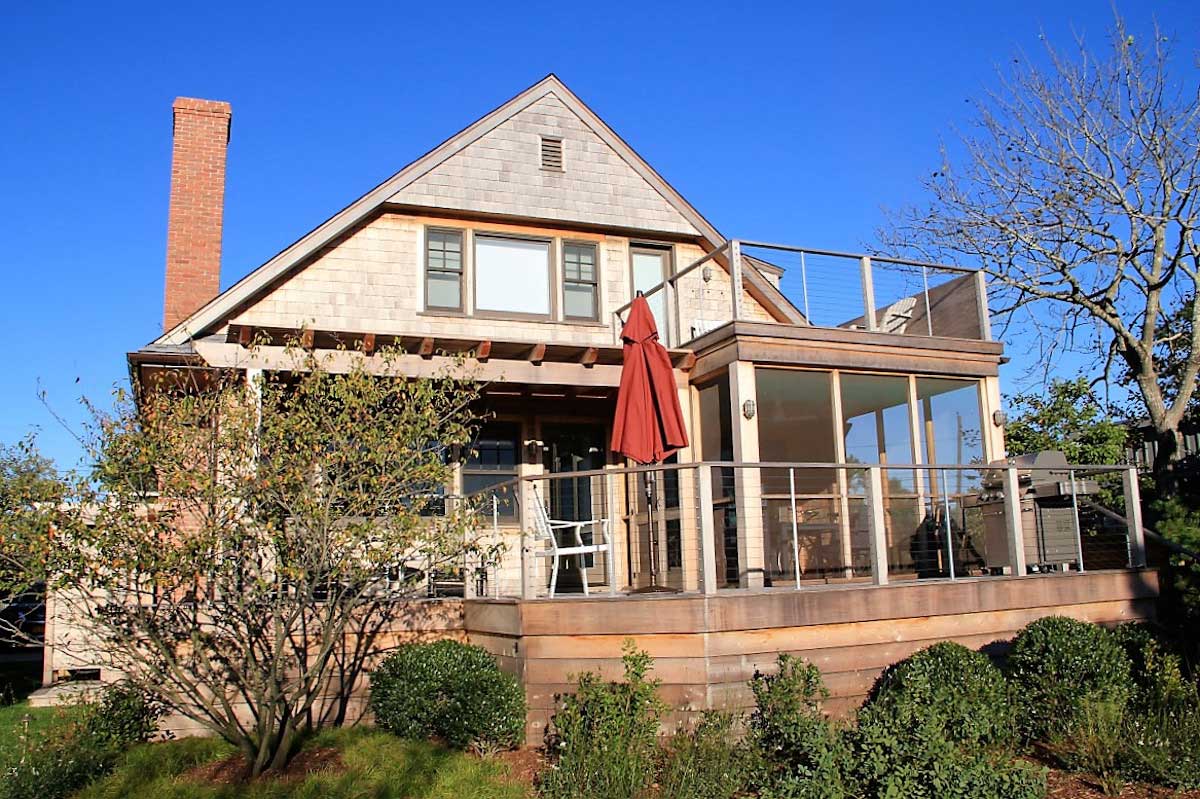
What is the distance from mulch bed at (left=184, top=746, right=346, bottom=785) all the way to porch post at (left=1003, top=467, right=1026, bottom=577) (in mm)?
6594

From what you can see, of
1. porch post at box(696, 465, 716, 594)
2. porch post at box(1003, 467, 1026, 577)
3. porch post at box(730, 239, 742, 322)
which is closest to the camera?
porch post at box(696, 465, 716, 594)

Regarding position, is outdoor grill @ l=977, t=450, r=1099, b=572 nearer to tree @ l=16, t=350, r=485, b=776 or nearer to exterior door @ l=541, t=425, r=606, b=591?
exterior door @ l=541, t=425, r=606, b=591

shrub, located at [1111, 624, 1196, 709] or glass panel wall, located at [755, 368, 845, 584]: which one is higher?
glass panel wall, located at [755, 368, 845, 584]

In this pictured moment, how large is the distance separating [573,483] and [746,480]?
3.40 meters

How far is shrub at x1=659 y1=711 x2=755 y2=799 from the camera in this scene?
272 inches

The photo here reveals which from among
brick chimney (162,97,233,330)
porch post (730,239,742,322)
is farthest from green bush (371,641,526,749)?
brick chimney (162,97,233,330)

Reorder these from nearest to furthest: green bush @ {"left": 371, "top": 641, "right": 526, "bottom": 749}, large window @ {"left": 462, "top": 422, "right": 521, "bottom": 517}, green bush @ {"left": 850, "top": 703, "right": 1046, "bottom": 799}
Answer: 1. green bush @ {"left": 850, "top": 703, "right": 1046, "bottom": 799}
2. green bush @ {"left": 371, "top": 641, "right": 526, "bottom": 749}
3. large window @ {"left": 462, "top": 422, "right": 521, "bottom": 517}

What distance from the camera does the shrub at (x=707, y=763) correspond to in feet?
22.7

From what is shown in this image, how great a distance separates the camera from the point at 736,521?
10195mm

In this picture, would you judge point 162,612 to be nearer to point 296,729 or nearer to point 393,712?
point 296,729

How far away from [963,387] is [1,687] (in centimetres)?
1236

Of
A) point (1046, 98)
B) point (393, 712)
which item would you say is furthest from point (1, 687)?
point (1046, 98)

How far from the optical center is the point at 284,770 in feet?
25.6

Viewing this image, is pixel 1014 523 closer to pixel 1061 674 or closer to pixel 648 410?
pixel 1061 674
